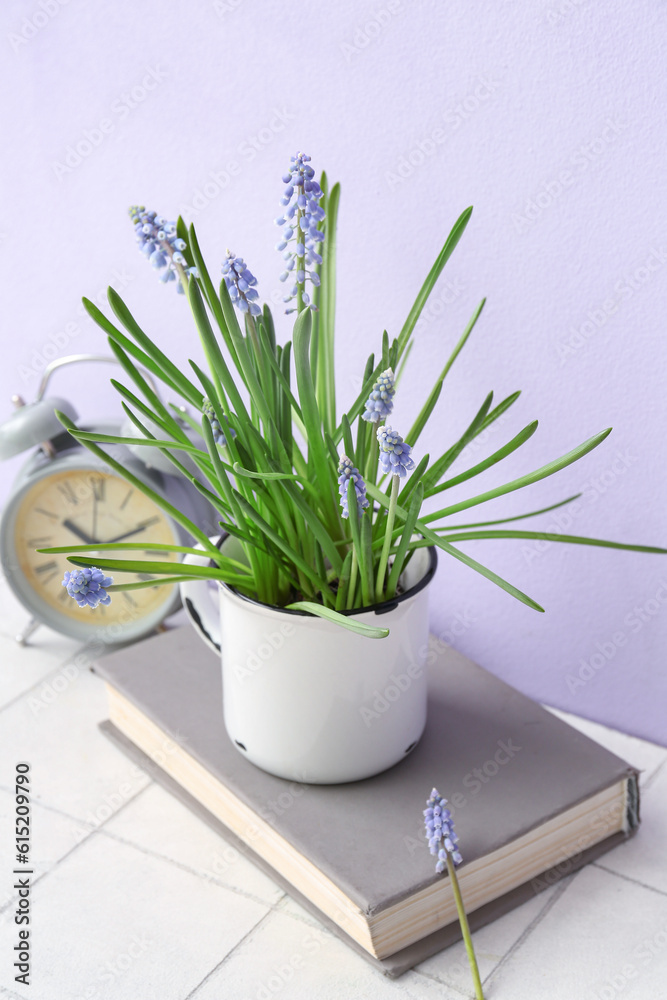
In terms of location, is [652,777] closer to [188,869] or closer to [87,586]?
[188,869]

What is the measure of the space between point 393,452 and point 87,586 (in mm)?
163

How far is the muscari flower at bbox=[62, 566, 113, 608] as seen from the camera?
469mm

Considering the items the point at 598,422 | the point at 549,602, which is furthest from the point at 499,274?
the point at 549,602

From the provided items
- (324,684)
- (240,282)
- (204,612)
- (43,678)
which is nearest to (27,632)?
(43,678)

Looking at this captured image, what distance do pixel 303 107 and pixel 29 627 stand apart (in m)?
0.50

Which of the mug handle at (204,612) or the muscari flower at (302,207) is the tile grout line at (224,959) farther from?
the muscari flower at (302,207)

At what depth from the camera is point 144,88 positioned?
2.64 ft

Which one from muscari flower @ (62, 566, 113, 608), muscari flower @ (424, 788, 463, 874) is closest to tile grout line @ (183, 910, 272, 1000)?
muscari flower @ (424, 788, 463, 874)

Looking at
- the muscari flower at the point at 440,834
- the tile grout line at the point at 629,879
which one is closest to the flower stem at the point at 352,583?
the muscari flower at the point at 440,834

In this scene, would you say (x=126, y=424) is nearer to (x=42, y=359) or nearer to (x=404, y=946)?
(x=42, y=359)

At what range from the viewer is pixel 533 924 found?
22.7 inches

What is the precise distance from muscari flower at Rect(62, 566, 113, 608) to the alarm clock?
13.3 inches

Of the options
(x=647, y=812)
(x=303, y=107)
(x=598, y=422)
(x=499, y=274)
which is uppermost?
(x=303, y=107)

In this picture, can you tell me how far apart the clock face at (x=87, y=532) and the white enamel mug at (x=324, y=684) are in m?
0.23
